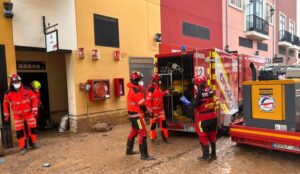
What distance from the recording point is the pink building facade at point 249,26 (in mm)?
19094


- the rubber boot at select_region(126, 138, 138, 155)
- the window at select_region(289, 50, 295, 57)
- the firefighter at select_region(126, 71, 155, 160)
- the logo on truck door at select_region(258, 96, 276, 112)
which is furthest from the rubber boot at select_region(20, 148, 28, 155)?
the window at select_region(289, 50, 295, 57)

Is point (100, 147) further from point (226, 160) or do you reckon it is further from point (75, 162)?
point (226, 160)

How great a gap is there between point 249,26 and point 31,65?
719 inches

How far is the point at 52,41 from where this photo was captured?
737cm

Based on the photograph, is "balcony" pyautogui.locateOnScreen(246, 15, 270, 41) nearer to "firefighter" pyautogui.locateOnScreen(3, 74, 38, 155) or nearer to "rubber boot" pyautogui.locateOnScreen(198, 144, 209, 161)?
"rubber boot" pyautogui.locateOnScreen(198, 144, 209, 161)

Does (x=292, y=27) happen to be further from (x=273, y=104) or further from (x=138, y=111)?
(x=138, y=111)

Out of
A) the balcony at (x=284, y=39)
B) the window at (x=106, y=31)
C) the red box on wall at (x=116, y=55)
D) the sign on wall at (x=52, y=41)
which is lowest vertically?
the red box on wall at (x=116, y=55)

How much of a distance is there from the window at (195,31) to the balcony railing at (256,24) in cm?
748

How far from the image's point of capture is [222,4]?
A: 18.2 meters

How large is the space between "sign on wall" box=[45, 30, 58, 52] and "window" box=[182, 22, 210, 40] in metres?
8.25

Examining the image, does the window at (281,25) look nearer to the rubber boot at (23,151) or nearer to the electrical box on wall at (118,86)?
the electrical box on wall at (118,86)

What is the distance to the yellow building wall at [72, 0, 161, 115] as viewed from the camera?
872 cm

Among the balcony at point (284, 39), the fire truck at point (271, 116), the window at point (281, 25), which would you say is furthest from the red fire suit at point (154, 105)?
the window at point (281, 25)

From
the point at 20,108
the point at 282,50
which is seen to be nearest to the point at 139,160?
the point at 20,108
